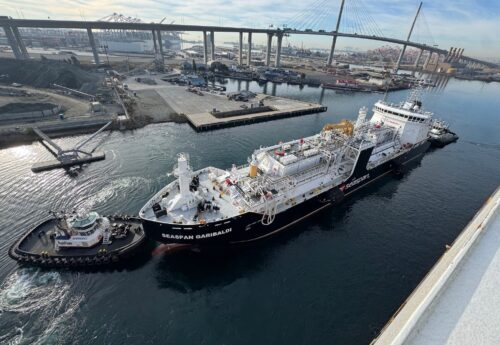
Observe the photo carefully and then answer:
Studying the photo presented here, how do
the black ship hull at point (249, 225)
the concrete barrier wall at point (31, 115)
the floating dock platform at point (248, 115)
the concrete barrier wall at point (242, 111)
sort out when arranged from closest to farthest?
the black ship hull at point (249, 225) < the concrete barrier wall at point (31, 115) < the floating dock platform at point (248, 115) < the concrete barrier wall at point (242, 111)

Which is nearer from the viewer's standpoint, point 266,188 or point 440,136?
point 266,188

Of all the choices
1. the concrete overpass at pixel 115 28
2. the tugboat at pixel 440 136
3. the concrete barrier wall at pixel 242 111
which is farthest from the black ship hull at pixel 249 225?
the concrete overpass at pixel 115 28

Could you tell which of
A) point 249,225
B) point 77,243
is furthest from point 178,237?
point 77,243

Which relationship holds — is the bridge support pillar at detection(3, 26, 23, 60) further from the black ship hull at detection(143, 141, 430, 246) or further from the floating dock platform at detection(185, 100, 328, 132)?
the black ship hull at detection(143, 141, 430, 246)

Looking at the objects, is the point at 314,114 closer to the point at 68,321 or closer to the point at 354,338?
the point at 354,338

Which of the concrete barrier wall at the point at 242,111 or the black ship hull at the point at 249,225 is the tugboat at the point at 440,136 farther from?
the concrete barrier wall at the point at 242,111

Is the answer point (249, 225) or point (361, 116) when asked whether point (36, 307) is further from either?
point (361, 116)
